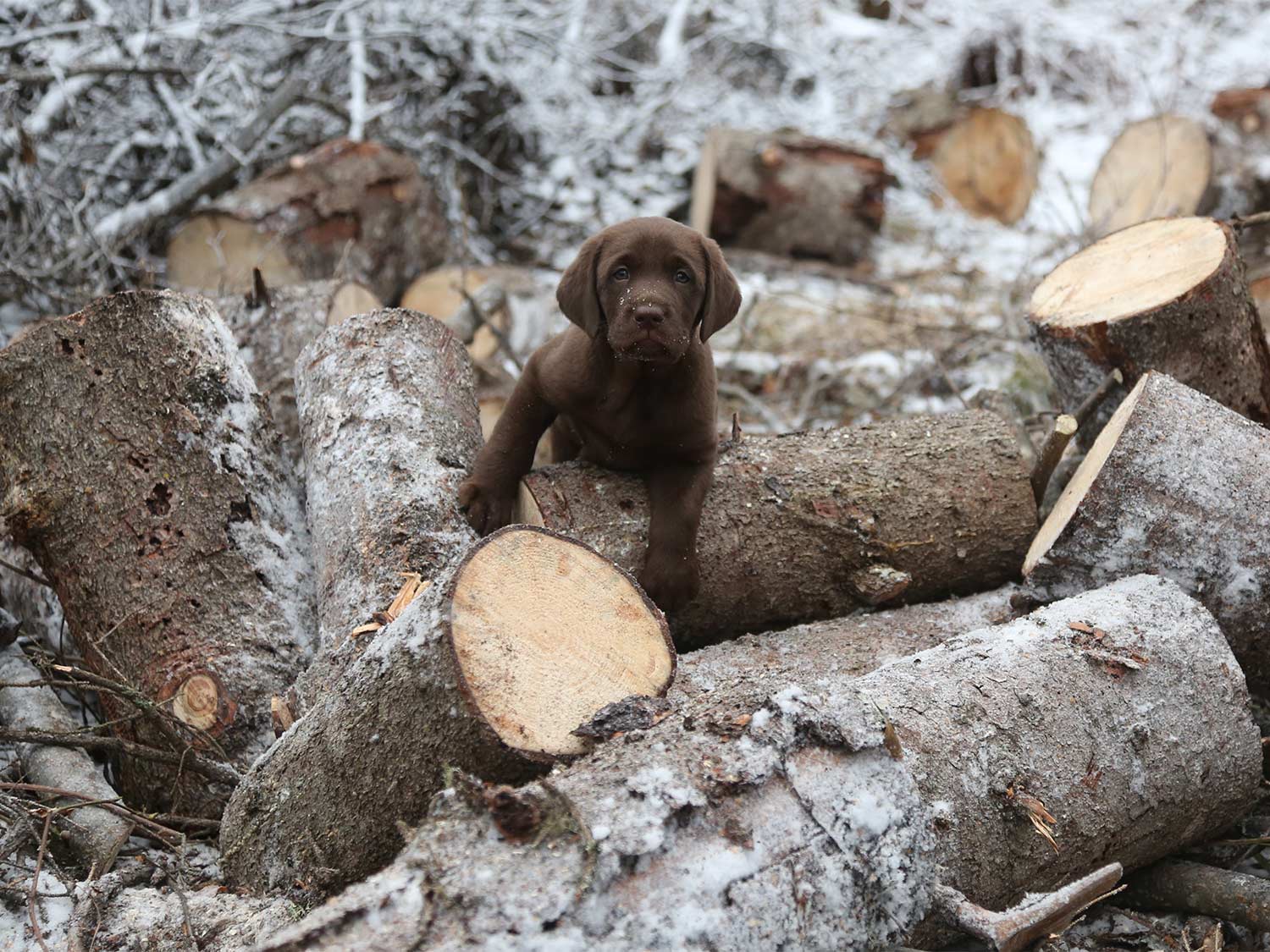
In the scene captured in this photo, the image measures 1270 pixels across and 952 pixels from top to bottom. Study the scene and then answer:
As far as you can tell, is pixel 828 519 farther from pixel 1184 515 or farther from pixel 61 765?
pixel 61 765

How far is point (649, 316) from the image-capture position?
2.88 m

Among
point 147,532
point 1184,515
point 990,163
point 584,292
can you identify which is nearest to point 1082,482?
point 1184,515

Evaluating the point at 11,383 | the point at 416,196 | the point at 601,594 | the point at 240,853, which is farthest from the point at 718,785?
the point at 416,196

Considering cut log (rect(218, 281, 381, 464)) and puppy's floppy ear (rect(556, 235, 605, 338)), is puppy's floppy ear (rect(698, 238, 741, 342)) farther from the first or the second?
cut log (rect(218, 281, 381, 464))

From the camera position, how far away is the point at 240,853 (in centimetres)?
238

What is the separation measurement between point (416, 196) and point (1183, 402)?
14.7ft

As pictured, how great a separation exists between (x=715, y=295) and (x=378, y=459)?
1.06 m

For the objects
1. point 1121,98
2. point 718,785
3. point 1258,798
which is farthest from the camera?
point 1121,98

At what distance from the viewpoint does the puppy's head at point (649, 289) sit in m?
2.92

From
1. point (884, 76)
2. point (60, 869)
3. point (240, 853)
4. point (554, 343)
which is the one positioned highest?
point (554, 343)

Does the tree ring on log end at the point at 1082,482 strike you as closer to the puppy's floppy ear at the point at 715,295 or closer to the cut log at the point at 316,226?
the puppy's floppy ear at the point at 715,295

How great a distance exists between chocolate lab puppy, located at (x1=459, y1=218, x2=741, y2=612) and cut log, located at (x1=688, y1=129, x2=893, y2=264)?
4.77 meters

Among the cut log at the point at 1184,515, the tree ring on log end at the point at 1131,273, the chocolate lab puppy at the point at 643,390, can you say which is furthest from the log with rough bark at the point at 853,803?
the tree ring on log end at the point at 1131,273

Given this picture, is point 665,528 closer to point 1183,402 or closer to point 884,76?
point 1183,402
